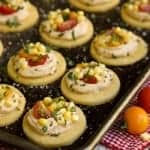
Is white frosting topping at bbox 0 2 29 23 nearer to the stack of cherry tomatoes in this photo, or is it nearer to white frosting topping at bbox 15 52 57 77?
white frosting topping at bbox 15 52 57 77

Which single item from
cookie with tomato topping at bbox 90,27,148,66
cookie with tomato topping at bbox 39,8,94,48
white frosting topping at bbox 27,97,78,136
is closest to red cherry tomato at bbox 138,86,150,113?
cookie with tomato topping at bbox 90,27,148,66

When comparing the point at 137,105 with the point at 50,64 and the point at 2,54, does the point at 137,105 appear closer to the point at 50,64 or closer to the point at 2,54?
the point at 50,64

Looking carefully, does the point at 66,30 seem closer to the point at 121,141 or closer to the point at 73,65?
the point at 73,65

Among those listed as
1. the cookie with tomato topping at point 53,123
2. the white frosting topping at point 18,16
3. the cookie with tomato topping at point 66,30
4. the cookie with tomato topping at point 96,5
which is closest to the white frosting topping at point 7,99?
the cookie with tomato topping at point 53,123

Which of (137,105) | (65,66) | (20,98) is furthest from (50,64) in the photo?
(137,105)

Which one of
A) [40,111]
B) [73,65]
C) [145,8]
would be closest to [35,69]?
[73,65]

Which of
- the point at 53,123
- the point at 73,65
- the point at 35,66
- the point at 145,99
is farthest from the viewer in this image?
the point at 73,65

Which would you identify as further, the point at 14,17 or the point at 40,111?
the point at 14,17
